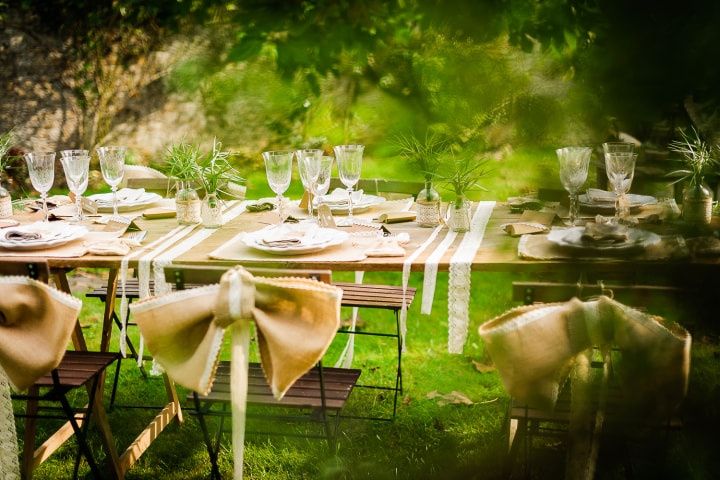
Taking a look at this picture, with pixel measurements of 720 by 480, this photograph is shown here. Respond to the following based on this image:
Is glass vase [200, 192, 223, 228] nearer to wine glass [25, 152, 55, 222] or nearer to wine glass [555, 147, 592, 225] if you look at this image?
wine glass [25, 152, 55, 222]

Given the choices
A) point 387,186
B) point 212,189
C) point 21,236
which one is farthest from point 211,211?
point 387,186

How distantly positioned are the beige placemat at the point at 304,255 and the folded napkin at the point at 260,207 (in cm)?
58

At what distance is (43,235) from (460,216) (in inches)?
50.2

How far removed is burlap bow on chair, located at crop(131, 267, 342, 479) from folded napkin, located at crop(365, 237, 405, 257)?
1.32 ft

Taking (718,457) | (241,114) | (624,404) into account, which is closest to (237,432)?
(241,114)

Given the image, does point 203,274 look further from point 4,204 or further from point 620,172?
point 4,204

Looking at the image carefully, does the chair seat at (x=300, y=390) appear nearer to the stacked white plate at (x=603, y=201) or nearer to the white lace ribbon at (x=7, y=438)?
the white lace ribbon at (x=7, y=438)

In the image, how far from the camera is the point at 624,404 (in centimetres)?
85

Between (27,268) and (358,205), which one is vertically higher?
(358,205)

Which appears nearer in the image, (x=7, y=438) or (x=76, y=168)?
(x=7, y=438)

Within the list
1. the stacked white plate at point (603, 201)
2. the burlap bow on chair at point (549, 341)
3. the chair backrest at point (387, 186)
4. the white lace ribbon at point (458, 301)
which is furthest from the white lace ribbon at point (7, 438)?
the stacked white plate at point (603, 201)

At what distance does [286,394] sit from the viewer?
2.06 m

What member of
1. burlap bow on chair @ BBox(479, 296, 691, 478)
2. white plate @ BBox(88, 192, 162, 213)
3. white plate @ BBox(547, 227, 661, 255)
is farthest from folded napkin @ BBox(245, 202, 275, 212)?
burlap bow on chair @ BBox(479, 296, 691, 478)

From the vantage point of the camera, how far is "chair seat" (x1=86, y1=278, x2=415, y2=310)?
9.23 feet
